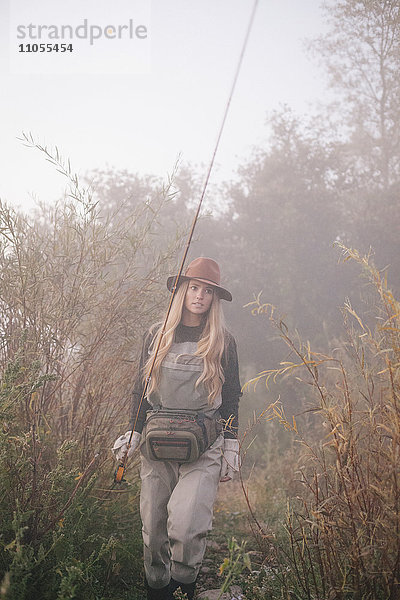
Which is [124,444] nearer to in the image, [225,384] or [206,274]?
[225,384]

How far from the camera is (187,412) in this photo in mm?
2754

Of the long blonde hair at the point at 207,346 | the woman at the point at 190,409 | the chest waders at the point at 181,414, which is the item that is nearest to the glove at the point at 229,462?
the woman at the point at 190,409

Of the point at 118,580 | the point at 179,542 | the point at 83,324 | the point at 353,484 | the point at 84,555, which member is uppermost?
the point at 83,324

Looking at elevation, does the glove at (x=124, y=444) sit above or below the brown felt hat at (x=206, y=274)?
below

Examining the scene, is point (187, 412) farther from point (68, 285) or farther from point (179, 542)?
point (68, 285)

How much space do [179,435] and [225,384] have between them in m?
0.54

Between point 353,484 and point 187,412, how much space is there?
1165 mm

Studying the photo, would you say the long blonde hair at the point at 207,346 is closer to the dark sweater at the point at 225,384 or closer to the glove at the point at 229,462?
the dark sweater at the point at 225,384

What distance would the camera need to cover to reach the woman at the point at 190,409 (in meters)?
2.55

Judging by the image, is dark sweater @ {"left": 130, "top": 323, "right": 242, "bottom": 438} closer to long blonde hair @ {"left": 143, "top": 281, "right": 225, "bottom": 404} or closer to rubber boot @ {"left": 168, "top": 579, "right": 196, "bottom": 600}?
long blonde hair @ {"left": 143, "top": 281, "right": 225, "bottom": 404}

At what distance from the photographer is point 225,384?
302cm

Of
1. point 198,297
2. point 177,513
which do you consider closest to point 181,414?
point 177,513

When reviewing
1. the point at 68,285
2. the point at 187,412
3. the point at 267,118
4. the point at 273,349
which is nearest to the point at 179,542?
the point at 187,412

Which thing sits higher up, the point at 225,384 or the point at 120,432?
the point at 225,384
